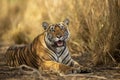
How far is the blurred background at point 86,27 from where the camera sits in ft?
25.1

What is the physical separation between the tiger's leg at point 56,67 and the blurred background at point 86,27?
0.87m

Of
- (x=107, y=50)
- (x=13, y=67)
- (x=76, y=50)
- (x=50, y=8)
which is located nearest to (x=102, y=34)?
(x=107, y=50)

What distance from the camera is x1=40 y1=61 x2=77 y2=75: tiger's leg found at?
696 cm

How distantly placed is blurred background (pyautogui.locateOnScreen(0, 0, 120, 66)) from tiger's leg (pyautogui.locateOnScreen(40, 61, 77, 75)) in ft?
2.85

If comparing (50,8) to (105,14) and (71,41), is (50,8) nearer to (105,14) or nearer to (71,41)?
(71,41)

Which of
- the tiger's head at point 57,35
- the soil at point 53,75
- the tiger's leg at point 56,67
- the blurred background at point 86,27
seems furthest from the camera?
the blurred background at point 86,27

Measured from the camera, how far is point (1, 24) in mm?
16797

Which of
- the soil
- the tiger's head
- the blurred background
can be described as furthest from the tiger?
the blurred background

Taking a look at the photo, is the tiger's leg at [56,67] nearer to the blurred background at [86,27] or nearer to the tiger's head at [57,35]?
the tiger's head at [57,35]

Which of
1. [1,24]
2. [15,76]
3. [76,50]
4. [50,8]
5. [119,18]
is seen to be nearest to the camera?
[15,76]

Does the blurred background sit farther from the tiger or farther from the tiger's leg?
the tiger's leg

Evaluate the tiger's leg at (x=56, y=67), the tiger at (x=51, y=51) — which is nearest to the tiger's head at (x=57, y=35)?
the tiger at (x=51, y=51)

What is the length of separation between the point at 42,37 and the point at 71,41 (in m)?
2.43

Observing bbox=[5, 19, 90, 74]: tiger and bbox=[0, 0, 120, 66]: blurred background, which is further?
bbox=[0, 0, 120, 66]: blurred background
